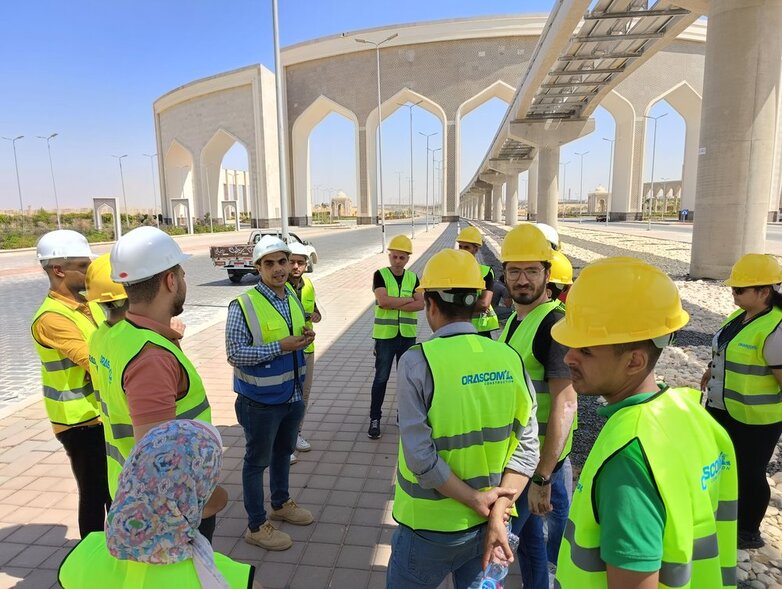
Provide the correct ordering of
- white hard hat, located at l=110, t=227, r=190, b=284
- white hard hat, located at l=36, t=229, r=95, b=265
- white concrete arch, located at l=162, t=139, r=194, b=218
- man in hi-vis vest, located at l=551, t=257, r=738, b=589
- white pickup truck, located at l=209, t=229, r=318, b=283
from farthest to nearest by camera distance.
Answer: white concrete arch, located at l=162, t=139, r=194, b=218 → white pickup truck, located at l=209, t=229, r=318, b=283 → white hard hat, located at l=36, t=229, r=95, b=265 → white hard hat, located at l=110, t=227, r=190, b=284 → man in hi-vis vest, located at l=551, t=257, r=738, b=589

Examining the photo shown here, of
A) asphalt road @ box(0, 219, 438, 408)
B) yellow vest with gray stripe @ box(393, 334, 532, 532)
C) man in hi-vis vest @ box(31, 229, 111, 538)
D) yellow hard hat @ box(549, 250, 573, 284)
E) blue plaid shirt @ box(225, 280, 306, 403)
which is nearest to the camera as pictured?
yellow vest with gray stripe @ box(393, 334, 532, 532)

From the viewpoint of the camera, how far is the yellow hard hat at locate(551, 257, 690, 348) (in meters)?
1.32

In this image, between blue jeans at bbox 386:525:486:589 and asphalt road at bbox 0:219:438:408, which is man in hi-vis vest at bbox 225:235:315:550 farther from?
asphalt road at bbox 0:219:438:408

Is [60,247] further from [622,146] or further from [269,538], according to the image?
[622,146]

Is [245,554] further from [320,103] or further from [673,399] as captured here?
[320,103]

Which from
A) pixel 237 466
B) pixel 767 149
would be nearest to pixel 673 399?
pixel 237 466

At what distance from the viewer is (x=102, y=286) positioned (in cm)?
247

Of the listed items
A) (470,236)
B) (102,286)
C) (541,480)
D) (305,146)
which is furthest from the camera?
(305,146)

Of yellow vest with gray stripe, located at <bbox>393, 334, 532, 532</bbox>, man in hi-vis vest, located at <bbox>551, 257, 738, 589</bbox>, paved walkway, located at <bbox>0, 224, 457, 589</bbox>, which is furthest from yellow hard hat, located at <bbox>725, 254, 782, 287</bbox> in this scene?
paved walkway, located at <bbox>0, 224, 457, 589</bbox>

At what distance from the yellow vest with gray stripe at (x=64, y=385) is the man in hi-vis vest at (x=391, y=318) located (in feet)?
8.31

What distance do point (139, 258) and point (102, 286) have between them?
64cm

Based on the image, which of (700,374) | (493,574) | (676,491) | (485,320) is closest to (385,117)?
(700,374)

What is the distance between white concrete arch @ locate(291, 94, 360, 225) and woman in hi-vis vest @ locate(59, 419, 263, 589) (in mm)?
64127

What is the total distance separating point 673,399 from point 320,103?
67.6 meters
